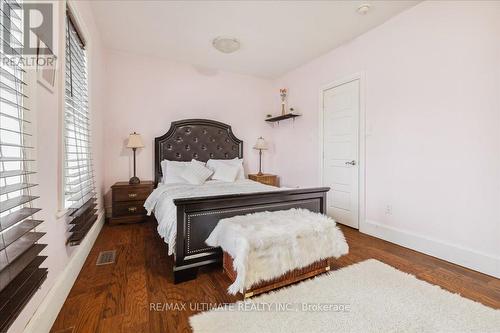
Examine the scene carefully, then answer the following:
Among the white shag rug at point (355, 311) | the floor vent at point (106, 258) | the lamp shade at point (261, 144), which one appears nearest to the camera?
the white shag rug at point (355, 311)

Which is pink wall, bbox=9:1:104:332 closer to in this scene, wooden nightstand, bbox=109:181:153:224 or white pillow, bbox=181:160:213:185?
wooden nightstand, bbox=109:181:153:224

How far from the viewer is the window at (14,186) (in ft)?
2.82

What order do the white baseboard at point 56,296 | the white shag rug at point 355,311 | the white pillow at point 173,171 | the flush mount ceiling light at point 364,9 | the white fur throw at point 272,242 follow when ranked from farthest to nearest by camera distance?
the white pillow at point 173,171
the flush mount ceiling light at point 364,9
the white fur throw at point 272,242
the white shag rug at point 355,311
the white baseboard at point 56,296

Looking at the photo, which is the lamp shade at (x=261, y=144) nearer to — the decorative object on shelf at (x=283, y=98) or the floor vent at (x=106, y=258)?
the decorative object on shelf at (x=283, y=98)

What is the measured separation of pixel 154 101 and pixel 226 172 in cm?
181

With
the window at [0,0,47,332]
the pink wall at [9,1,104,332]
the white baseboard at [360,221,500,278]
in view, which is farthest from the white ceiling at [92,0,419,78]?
the white baseboard at [360,221,500,278]

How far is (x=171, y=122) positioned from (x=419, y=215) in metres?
3.91

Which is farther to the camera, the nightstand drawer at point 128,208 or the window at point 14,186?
the nightstand drawer at point 128,208

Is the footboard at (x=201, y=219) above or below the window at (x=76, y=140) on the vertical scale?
below

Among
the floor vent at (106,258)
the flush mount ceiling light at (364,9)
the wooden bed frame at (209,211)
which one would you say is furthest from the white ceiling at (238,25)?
the floor vent at (106,258)

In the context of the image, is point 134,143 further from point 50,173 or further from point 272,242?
point 272,242

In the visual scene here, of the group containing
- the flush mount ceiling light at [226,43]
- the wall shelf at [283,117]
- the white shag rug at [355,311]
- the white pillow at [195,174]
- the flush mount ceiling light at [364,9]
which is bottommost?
the white shag rug at [355,311]

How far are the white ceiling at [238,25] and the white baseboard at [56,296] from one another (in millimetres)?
2721

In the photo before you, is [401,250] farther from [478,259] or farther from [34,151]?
[34,151]
